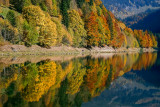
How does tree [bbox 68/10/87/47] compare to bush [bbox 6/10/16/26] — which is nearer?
bush [bbox 6/10/16/26]

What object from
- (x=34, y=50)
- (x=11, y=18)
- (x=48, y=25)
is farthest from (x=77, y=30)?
(x=11, y=18)

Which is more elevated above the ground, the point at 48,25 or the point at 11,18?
the point at 11,18

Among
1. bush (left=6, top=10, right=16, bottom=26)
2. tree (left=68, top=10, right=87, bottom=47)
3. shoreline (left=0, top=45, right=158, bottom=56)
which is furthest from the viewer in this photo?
tree (left=68, top=10, right=87, bottom=47)

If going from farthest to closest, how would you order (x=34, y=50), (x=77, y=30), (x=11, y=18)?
(x=77, y=30) → (x=34, y=50) → (x=11, y=18)

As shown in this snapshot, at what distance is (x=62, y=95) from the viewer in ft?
47.4

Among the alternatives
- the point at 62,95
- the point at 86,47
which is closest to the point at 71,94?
the point at 62,95

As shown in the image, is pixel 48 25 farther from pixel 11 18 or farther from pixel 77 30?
pixel 77 30

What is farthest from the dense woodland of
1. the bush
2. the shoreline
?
the shoreline

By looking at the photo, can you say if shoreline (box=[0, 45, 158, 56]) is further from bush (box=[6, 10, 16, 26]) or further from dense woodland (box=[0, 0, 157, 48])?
bush (box=[6, 10, 16, 26])

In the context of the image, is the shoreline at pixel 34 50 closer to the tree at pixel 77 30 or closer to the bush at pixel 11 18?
the tree at pixel 77 30

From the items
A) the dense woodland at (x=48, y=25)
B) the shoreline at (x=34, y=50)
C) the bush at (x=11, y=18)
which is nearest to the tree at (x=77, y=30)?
the dense woodland at (x=48, y=25)

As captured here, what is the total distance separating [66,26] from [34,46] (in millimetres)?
25543

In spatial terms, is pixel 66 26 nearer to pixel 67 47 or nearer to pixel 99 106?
pixel 67 47

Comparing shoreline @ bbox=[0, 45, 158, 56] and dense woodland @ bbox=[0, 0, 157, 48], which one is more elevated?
dense woodland @ bbox=[0, 0, 157, 48]
